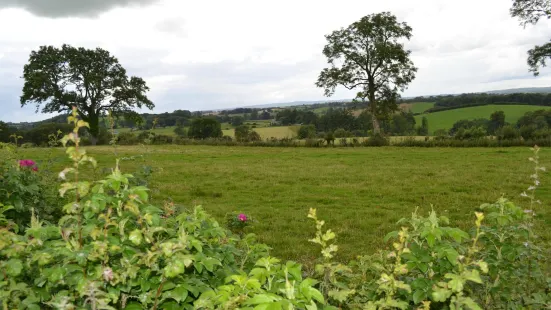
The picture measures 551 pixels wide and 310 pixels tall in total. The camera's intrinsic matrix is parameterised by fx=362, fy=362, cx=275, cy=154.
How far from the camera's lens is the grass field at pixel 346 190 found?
26.7 ft

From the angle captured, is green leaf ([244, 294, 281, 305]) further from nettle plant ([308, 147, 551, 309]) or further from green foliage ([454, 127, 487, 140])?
green foliage ([454, 127, 487, 140])

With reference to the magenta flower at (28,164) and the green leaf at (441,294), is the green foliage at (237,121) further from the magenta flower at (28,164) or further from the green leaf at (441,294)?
the green leaf at (441,294)

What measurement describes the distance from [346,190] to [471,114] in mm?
56647

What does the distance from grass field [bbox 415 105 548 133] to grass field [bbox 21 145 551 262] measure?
3816 centimetres

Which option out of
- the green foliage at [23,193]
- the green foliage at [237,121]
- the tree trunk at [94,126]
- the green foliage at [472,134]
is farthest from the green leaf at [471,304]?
the green foliage at [237,121]

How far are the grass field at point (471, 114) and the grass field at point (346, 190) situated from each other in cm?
3816

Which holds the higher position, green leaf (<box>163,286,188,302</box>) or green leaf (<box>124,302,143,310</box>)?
green leaf (<box>163,286,188,302</box>)

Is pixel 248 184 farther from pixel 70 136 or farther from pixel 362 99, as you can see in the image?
pixel 362 99

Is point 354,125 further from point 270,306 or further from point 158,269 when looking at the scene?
point 270,306

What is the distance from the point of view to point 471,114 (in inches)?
2355

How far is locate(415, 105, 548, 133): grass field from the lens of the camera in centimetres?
5527

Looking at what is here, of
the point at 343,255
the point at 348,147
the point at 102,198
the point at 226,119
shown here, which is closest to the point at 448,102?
the point at 226,119

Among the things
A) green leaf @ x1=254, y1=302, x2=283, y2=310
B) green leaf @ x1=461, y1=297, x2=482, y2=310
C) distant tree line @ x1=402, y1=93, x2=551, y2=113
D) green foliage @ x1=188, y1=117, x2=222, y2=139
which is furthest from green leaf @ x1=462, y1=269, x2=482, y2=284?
distant tree line @ x1=402, y1=93, x2=551, y2=113

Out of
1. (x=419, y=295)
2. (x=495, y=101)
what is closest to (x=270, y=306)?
(x=419, y=295)
